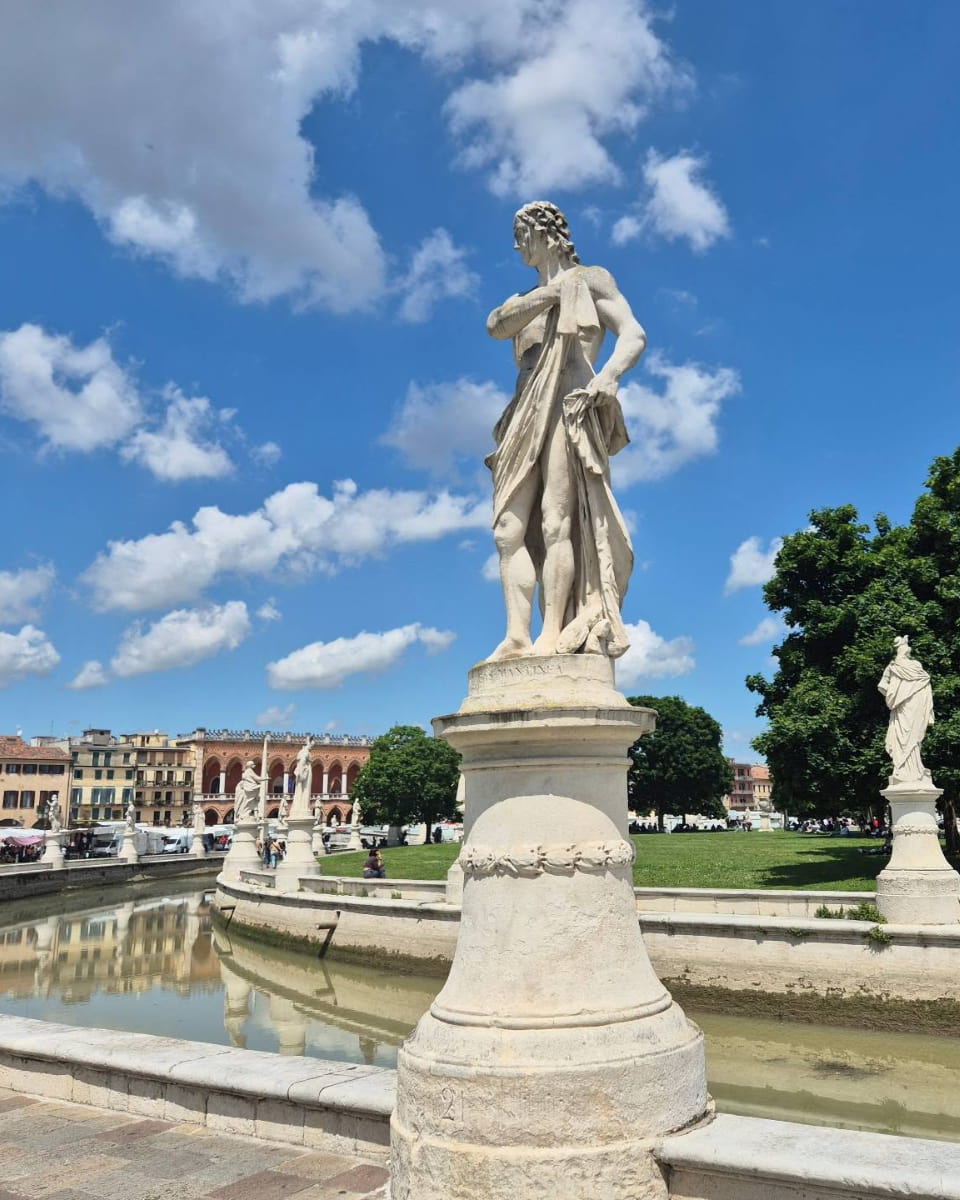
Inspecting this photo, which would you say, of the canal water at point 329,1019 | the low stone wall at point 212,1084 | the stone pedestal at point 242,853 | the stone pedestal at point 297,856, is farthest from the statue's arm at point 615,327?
the stone pedestal at point 242,853

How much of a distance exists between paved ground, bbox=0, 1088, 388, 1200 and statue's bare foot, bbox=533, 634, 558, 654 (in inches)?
101

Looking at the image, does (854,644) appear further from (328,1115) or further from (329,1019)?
(328,1115)

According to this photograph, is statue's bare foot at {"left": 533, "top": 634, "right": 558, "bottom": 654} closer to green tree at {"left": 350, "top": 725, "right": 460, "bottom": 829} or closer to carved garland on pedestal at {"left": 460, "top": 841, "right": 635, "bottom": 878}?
carved garland on pedestal at {"left": 460, "top": 841, "right": 635, "bottom": 878}

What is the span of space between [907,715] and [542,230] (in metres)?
11.0

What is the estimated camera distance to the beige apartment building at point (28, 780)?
279 ft

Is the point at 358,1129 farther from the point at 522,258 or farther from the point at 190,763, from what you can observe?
the point at 190,763

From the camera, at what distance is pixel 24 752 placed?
87312 millimetres

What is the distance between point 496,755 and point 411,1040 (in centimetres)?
129

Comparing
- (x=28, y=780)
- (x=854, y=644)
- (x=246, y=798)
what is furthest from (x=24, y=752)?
(x=854, y=644)

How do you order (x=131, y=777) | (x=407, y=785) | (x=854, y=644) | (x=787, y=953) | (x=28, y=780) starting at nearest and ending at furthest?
(x=787, y=953), (x=854, y=644), (x=407, y=785), (x=28, y=780), (x=131, y=777)

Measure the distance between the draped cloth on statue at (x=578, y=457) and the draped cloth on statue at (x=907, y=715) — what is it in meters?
10.3

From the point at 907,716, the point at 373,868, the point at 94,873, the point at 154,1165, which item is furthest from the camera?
the point at 94,873

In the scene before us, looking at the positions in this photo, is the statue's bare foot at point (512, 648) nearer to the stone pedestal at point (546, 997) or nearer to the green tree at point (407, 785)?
the stone pedestal at point (546, 997)

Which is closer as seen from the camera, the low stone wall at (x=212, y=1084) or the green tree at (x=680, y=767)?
the low stone wall at (x=212, y=1084)
